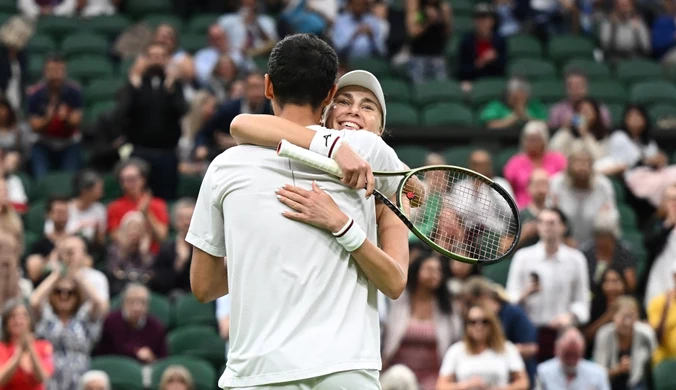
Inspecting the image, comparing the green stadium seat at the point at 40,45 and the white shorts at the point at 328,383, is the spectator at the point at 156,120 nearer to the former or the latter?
the green stadium seat at the point at 40,45

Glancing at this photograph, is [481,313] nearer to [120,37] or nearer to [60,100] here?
[60,100]

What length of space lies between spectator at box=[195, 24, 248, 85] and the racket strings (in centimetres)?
811

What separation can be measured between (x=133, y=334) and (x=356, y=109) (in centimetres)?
520

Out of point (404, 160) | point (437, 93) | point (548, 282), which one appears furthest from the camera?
point (437, 93)

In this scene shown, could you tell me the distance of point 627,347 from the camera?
8.72m

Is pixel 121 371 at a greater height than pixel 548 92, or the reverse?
pixel 548 92

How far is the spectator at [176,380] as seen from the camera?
7953mm

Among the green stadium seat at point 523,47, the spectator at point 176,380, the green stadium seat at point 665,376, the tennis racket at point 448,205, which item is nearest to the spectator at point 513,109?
the green stadium seat at point 523,47

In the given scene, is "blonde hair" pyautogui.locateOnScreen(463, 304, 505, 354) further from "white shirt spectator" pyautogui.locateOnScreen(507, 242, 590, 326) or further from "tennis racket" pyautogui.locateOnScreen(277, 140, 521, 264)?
"tennis racket" pyautogui.locateOnScreen(277, 140, 521, 264)

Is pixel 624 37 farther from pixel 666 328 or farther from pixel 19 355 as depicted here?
pixel 19 355

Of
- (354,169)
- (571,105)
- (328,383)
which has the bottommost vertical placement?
(571,105)

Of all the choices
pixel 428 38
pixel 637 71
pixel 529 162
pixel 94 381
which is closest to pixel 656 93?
pixel 637 71

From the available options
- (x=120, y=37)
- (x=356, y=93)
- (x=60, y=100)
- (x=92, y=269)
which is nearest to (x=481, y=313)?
(x=92, y=269)

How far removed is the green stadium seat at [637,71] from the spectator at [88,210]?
19.3ft
